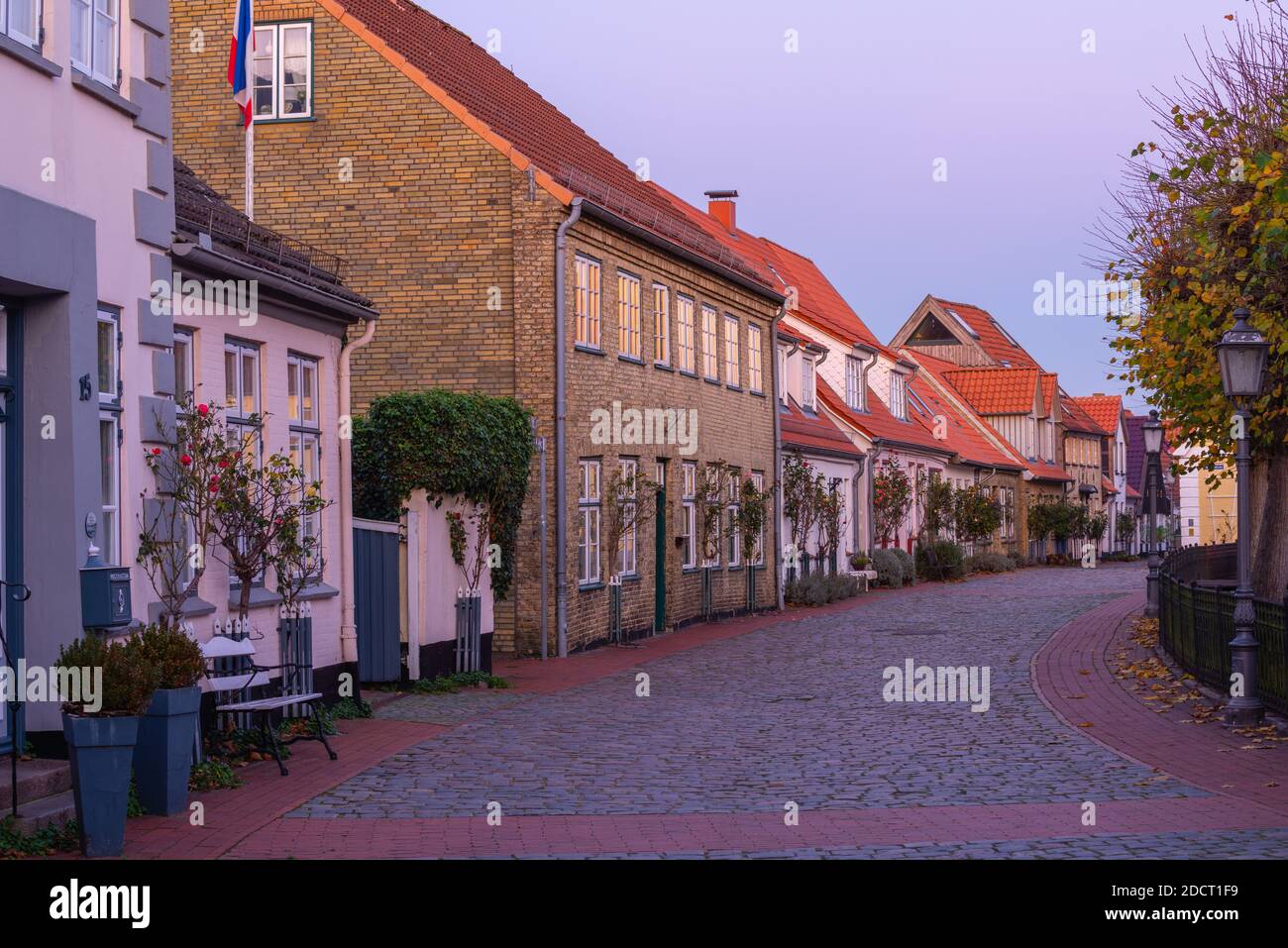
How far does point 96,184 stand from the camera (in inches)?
440

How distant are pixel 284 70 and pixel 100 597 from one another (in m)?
14.6

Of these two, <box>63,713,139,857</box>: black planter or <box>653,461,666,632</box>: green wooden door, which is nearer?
<box>63,713,139,857</box>: black planter

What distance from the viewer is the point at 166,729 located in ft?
33.9

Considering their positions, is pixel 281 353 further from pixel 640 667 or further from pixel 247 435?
pixel 640 667

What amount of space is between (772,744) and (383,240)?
11950 millimetres

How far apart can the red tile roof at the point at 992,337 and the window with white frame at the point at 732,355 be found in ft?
130

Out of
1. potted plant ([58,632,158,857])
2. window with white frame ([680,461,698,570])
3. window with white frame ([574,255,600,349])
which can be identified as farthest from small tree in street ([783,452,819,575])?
potted plant ([58,632,158,857])

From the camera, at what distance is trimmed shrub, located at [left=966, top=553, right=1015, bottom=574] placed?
5225cm

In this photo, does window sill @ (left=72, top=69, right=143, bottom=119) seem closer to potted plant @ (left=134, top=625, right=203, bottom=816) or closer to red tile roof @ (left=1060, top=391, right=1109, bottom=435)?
potted plant @ (left=134, top=625, right=203, bottom=816)

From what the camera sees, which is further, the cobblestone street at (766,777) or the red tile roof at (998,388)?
A: the red tile roof at (998,388)

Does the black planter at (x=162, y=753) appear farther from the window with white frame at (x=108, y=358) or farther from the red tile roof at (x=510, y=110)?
the red tile roof at (x=510, y=110)

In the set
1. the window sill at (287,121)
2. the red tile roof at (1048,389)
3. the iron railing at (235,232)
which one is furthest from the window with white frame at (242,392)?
the red tile roof at (1048,389)

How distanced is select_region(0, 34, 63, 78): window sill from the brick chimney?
32856 millimetres

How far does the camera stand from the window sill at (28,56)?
9906mm
